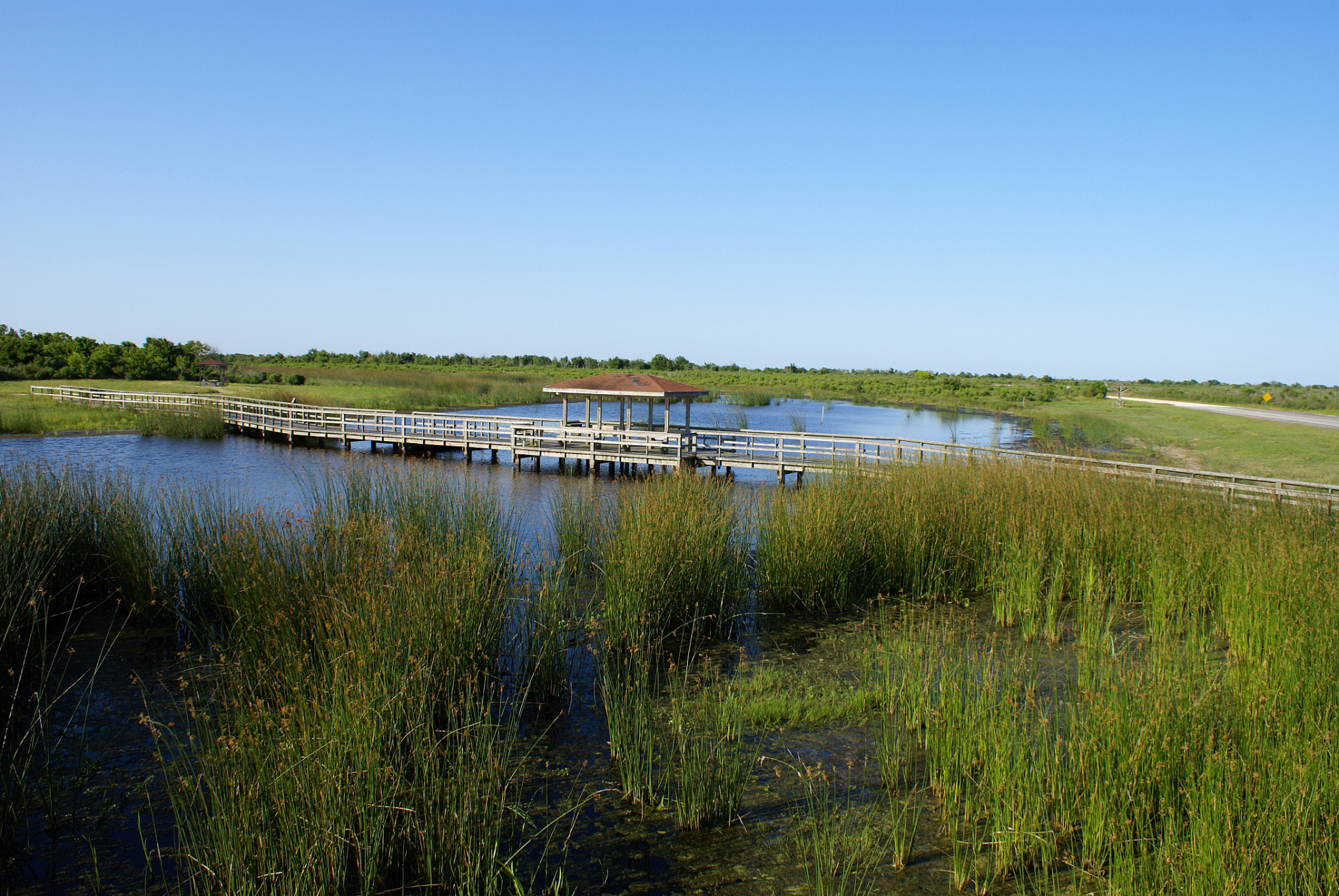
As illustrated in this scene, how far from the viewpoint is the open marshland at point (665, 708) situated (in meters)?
3.51

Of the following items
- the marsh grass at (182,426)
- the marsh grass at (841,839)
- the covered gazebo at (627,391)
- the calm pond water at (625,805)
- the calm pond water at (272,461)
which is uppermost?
the covered gazebo at (627,391)

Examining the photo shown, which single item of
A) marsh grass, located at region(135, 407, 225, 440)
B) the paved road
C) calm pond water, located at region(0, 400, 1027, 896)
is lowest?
calm pond water, located at region(0, 400, 1027, 896)

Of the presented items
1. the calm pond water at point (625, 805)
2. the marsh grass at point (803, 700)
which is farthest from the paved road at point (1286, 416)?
the calm pond water at point (625, 805)

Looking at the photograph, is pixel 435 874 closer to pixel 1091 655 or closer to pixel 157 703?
pixel 157 703

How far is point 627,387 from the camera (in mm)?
22141

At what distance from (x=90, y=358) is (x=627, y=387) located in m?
49.2

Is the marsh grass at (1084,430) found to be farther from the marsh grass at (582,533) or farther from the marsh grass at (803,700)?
the marsh grass at (803,700)

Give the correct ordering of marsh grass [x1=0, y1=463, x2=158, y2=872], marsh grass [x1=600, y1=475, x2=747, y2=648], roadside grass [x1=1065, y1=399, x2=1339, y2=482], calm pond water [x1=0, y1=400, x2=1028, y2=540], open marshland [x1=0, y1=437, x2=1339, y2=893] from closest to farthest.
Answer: open marshland [x1=0, y1=437, x2=1339, y2=893], marsh grass [x1=0, y1=463, x2=158, y2=872], marsh grass [x1=600, y1=475, x2=747, y2=648], calm pond water [x1=0, y1=400, x2=1028, y2=540], roadside grass [x1=1065, y1=399, x2=1339, y2=482]

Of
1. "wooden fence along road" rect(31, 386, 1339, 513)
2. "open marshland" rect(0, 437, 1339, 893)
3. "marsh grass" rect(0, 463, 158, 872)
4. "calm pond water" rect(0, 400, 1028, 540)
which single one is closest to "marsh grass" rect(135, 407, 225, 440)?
"calm pond water" rect(0, 400, 1028, 540)

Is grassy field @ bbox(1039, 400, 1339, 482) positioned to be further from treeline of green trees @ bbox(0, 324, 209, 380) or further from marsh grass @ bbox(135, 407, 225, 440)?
treeline of green trees @ bbox(0, 324, 209, 380)

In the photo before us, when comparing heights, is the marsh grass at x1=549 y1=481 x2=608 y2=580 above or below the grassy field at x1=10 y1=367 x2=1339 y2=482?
below

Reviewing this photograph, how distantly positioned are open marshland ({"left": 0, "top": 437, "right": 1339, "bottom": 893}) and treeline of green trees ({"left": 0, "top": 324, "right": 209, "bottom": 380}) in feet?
176

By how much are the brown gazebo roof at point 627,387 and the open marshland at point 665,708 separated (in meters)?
12.7

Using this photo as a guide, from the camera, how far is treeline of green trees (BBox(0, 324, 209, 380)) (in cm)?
5138
